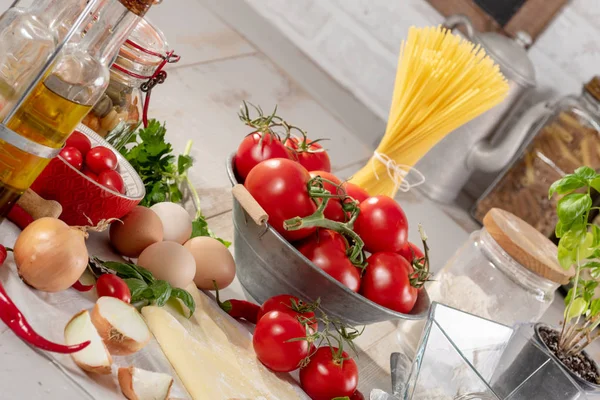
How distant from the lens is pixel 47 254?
23.2 inches

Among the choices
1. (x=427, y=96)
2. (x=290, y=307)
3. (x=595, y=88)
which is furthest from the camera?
(x=595, y=88)

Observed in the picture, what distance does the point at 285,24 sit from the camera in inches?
75.8

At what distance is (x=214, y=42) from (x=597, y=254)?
3.06 ft

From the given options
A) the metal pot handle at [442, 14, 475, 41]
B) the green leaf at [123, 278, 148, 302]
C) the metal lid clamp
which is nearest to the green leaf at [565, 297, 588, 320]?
the green leaf at [123, 278, 148, 302]

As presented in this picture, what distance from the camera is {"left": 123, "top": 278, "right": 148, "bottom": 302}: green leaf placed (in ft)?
2.20

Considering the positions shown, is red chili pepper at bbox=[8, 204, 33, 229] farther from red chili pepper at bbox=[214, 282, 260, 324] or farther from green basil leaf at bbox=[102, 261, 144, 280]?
red chili pepper at bbox=[214, 282, 260, 324]

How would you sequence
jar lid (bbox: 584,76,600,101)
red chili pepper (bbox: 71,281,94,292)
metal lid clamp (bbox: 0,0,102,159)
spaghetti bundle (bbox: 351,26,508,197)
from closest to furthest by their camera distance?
metal lid clamp (bbox: 0,0,102,159) < red chili pepper (bbox: 71,281,94,292) < spaghetti bundle (bbox: 351,26,508,197) < jar lid (bbox: 584,76,600,101)

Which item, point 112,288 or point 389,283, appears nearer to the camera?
point 112,288

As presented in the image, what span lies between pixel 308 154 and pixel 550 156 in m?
0.81

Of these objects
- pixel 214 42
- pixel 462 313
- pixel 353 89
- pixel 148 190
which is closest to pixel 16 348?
pixel 148 190

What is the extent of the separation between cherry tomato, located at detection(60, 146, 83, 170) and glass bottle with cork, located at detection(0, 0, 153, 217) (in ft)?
0.30

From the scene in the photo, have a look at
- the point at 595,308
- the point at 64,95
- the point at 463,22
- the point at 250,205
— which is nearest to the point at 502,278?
the point at 595,308

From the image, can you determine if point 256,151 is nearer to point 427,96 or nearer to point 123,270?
point 123,270

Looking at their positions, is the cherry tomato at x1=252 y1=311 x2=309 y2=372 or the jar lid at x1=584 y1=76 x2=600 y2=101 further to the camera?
the jar lid at x1=584 y1=76 x2=600 y2=101
